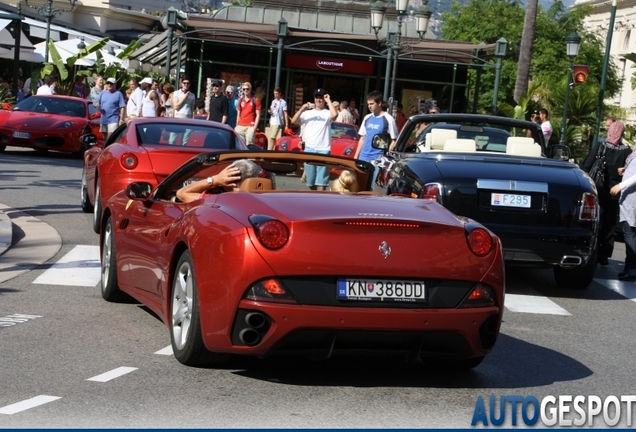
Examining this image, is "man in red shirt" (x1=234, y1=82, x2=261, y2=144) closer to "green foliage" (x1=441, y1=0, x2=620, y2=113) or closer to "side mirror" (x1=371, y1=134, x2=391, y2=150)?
"side mirror" (x1=371, y1=134, x2=391, y2=150)

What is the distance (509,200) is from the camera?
11.4 metres

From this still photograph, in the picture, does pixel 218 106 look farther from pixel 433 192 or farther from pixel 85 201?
pixel 433 192

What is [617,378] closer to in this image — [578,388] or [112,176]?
[578,388]

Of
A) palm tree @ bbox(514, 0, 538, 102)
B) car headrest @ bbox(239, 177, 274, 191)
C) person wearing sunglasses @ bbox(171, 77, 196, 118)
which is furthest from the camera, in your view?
palm tree @ bbox(514, 0, 538, 102)

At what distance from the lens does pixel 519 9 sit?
269 feet

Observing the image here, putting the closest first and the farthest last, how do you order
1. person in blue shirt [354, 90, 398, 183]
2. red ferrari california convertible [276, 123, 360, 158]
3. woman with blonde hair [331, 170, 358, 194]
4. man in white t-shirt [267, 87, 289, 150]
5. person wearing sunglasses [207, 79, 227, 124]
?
woman with blonde hair [331, 170, 358, 194] → person in blue shirt [354, 90, 398, 183] → red ferrari california convertible [276, 123, 360, 158] → person wearing sunglasses [207, 79, 227, 124] → man in white t-shirt [267, 87, 289, 150]

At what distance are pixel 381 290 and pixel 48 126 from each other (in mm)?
20382

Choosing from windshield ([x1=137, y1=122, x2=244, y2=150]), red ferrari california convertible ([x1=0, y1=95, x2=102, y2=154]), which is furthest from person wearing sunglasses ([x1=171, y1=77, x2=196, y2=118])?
windshield ([x1=137, y1=122, x2=244, y2=150])

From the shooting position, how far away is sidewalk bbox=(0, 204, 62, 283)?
443 inches

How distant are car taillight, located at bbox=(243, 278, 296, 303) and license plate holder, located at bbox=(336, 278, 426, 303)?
0.93ft

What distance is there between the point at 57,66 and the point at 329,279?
37.0m

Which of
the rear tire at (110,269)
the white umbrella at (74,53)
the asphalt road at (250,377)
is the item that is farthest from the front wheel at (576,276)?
the white umbrella at (74,53)

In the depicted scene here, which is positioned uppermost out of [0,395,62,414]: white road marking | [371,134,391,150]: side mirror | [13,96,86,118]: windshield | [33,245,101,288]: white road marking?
[371,134,391,150]: side mirror

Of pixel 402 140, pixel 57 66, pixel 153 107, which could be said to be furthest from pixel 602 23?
pixel 402 140
